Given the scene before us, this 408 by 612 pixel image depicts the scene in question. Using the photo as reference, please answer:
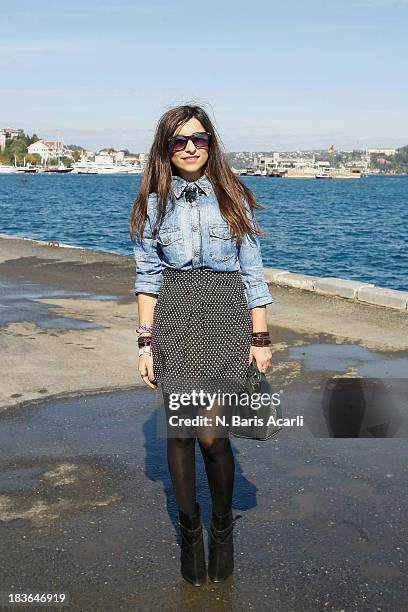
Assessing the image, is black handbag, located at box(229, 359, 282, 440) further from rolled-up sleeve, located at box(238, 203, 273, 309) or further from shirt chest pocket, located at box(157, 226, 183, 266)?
shirt chest pocket, located at box(157, 226, 183, 266)

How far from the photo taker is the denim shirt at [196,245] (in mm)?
3656

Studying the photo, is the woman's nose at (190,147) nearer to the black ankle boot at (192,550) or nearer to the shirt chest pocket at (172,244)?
the shirt chest pocket at (172,244)

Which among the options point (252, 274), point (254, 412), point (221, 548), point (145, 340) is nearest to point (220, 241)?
point (252, 274)

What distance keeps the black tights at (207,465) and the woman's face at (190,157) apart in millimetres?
953

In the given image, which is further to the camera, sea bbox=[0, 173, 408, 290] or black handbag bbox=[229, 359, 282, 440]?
sea bbox=[0, 173, 408, 290]

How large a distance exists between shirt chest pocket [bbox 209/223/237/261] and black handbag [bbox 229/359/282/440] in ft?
1.59

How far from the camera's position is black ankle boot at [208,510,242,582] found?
371cm

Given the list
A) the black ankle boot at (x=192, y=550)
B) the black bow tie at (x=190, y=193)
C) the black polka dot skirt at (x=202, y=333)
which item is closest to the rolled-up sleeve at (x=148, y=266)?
the black polka dot skirt at (x=202, y=333)

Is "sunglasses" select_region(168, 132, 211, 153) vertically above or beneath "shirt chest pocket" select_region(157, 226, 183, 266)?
above

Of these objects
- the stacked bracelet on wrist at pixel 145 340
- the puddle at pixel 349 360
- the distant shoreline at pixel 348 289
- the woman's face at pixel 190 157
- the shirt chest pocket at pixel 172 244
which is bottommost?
the puddle at pixel 349 360

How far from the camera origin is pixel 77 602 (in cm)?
350

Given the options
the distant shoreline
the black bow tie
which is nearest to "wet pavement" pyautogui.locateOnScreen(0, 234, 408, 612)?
the distant shoreline

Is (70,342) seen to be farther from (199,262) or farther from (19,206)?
(19,206)

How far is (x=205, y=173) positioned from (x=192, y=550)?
5.26ft
